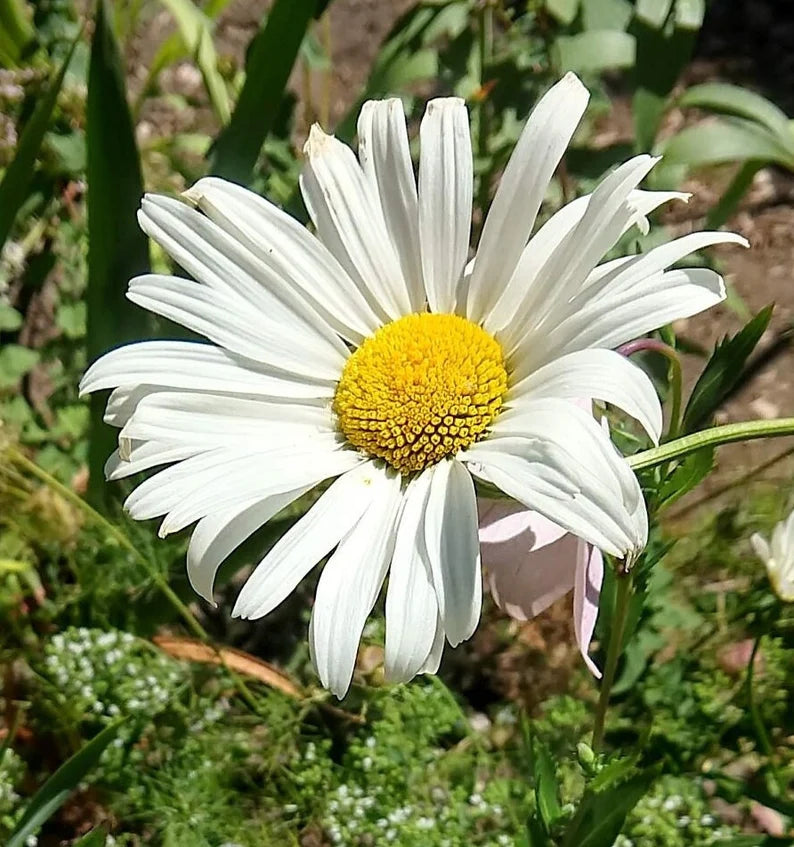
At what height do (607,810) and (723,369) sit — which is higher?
(723,369)

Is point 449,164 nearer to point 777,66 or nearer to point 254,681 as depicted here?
point 254,681

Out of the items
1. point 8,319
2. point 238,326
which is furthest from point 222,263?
point 8,319

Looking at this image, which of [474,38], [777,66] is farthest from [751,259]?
[474,38]

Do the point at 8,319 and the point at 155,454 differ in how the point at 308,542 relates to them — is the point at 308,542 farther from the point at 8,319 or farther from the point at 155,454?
the point at 8,319

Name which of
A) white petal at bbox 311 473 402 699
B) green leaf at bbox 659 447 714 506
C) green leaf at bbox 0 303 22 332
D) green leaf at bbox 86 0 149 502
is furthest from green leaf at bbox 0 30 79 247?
green leaf at bbox 659 447 714 506

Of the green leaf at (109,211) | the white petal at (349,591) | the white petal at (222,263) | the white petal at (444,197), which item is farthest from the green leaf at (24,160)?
the white petal at (349,591)

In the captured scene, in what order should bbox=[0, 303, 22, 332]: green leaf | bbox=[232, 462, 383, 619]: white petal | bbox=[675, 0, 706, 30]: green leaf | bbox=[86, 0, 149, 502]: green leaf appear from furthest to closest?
bbox=[0, 303, 22, 332]: green leaf < bbox=[675, 0, 706, 30]: green leaf < bbox=[86, 0, 149, 502]: green leaf < bbox=[232, 462, 383, 619]: white petal

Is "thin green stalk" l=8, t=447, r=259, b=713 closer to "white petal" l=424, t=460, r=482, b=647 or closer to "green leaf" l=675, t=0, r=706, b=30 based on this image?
"white petal" l=424, t=460, r=482, b=647
